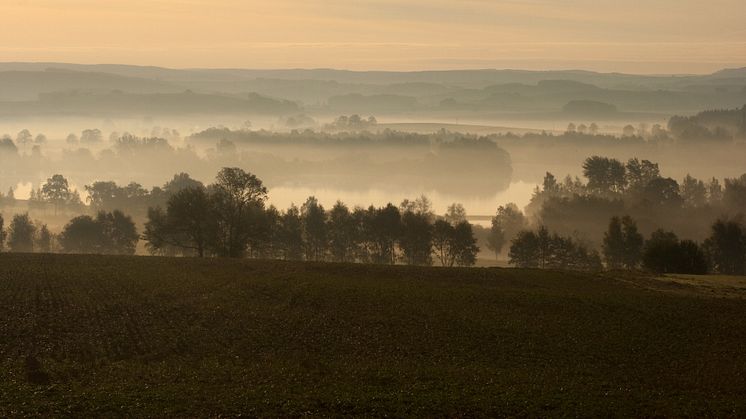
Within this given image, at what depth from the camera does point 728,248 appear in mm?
90938

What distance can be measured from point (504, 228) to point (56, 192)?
88.3 metres

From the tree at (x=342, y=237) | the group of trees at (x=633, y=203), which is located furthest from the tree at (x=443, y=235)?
the group of trees at (x=633, y=203)

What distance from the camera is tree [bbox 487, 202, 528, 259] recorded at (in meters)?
107

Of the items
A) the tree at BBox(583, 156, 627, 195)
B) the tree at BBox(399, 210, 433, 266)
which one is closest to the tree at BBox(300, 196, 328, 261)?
the tree at BBox(399, 210, 433, 266)

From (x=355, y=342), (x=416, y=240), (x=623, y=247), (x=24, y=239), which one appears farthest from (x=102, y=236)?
(x=623, y=247)

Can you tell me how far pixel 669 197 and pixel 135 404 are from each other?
13233 cm

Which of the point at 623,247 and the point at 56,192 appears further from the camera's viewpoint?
the point at 56,192

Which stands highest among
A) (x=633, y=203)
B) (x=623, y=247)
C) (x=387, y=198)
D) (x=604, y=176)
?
(x=604, y=176)

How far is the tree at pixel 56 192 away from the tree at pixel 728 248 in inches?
4612

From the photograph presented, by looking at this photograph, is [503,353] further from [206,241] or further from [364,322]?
[206,241]

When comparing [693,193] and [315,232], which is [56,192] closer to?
[315,232]

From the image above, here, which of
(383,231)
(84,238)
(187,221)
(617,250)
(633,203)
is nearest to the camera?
(187,221)

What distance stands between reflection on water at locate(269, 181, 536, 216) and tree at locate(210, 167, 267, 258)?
7290cm

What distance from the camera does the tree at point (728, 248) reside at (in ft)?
299
